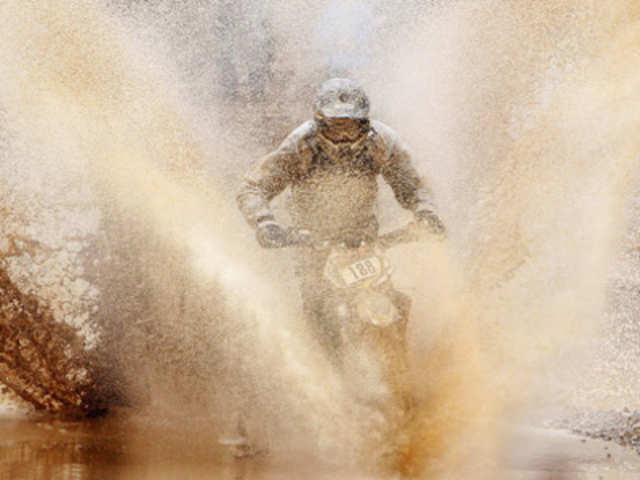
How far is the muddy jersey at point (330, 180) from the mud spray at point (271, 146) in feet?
3.40

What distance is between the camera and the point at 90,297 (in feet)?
17.1

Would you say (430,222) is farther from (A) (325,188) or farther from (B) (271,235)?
(B) (271,235)

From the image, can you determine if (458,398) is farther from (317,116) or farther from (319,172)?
(317,116)

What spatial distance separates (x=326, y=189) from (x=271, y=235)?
44 cm

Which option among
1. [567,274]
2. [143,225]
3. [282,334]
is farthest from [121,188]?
[567,274]

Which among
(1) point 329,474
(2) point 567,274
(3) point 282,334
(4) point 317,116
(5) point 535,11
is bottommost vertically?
(1) point 329,474

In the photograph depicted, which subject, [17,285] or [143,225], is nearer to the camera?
[17,285]

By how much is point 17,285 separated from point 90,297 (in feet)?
1.57

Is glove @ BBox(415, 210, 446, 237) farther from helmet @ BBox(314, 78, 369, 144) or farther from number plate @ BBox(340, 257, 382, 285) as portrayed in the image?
helmet @ BBox(314, 78, 369, 144)

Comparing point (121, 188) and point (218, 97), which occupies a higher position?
point (218, 97)

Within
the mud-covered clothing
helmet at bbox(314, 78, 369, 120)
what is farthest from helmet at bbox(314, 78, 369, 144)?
the mud-covered clothing

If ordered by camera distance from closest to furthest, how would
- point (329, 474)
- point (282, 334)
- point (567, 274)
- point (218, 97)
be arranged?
point (329, 474)
point (282, 334)
point (567, 274)
point (218, 97)

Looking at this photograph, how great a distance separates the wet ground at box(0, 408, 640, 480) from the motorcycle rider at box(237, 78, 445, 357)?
0.77m

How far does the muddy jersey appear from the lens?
378 centimetres
